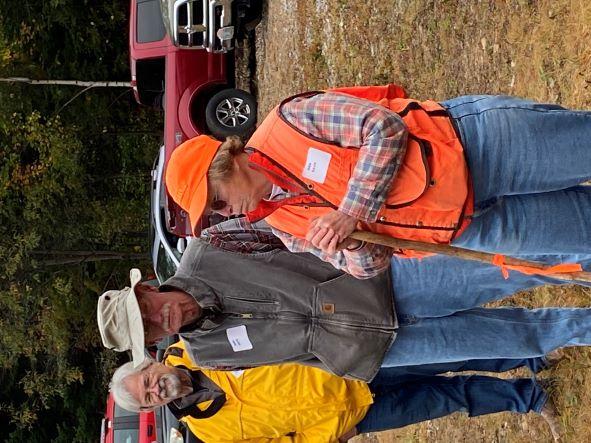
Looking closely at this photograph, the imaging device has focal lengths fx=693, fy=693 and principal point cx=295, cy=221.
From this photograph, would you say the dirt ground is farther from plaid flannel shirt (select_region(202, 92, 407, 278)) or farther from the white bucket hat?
the white bucket hat

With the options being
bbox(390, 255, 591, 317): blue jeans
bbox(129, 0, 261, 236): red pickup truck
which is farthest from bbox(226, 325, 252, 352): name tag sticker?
bbox(129, 0, 261, 236): red pickup truck

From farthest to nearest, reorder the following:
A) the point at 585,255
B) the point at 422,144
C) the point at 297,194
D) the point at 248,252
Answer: the point at 248,252, the point at 585,255, the point at 297,194, the point at 422,144

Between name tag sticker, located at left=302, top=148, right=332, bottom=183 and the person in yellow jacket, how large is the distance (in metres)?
1.44

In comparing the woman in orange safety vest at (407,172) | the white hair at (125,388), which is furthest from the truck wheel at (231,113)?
the woman in orange safety vest at (407,172)

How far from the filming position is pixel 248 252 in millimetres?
3480

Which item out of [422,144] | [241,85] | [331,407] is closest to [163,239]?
[241,85]

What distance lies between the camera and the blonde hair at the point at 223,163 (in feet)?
8.98

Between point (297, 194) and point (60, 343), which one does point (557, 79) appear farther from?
point (60, 343)

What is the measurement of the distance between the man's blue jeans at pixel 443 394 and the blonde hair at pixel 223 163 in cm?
183

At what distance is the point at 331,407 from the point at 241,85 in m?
6.68

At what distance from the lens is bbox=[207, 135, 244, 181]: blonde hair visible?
2.74 metres

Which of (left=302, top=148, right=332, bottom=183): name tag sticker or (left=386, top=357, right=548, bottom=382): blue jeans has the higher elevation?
(left=302, top=148, right=332, bottom=183): name tag sticker

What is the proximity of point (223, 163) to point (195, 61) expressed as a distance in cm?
651

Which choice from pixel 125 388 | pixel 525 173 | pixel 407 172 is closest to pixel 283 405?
pixel 125 388
